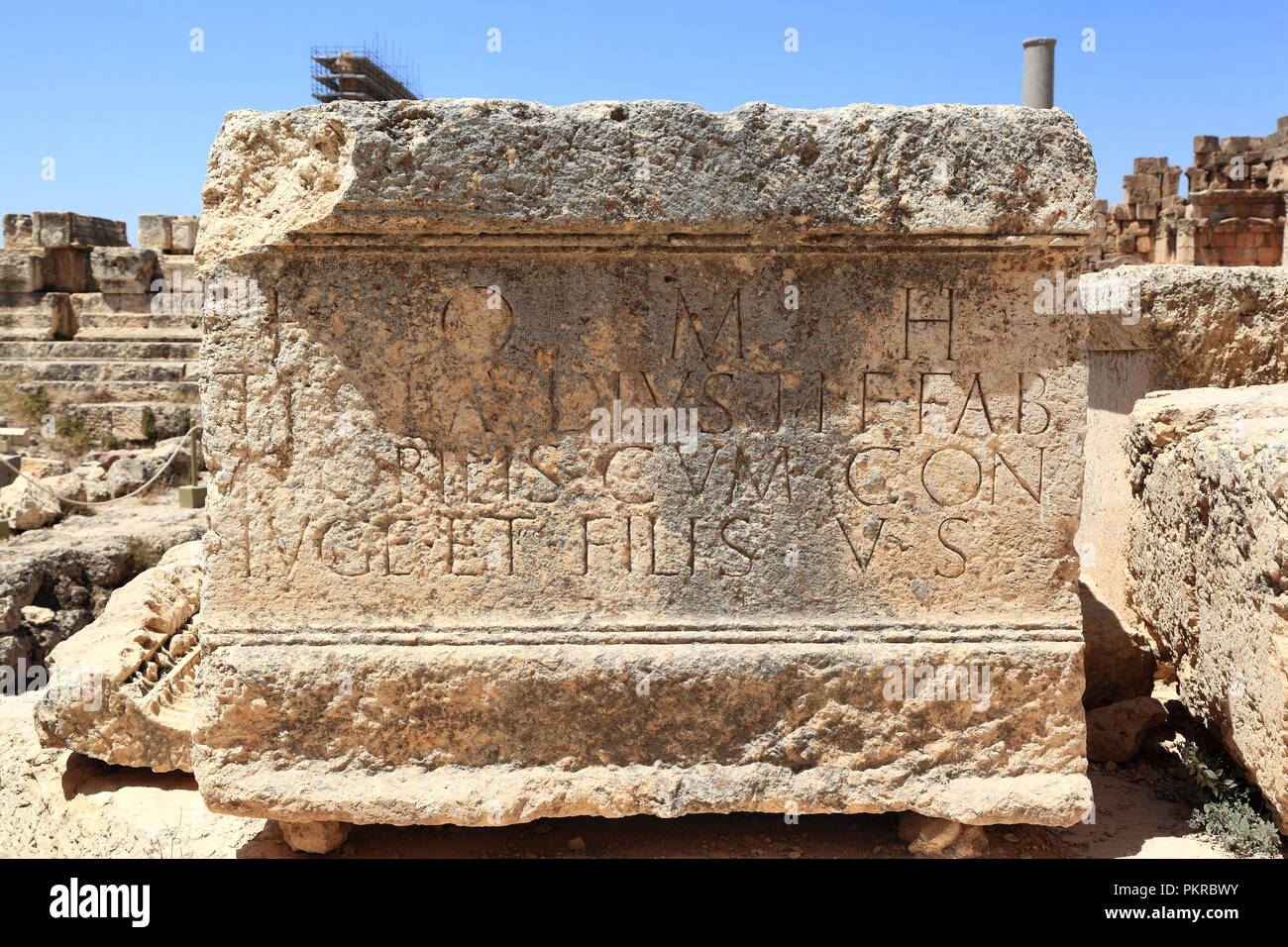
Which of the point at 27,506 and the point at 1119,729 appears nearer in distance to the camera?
the point at 1119,729

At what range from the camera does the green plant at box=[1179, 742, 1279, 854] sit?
2588 millimetres

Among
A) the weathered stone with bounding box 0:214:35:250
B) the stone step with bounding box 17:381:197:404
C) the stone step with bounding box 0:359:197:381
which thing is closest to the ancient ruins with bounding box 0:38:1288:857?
the stone step with bounding box 17:381:197:404

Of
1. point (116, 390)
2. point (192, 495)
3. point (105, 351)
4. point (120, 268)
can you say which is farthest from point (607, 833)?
point (120, 268)

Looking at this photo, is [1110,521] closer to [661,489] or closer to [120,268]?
[661,489]

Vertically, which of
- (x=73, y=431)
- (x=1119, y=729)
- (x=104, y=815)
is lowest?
(x=104, y=815)

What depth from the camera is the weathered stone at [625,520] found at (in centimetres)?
258

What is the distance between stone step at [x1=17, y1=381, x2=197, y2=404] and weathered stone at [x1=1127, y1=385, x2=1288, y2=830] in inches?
454

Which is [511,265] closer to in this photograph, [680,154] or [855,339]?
[680,154]

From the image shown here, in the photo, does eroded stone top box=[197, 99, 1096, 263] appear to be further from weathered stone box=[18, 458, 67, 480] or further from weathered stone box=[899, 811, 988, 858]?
weathered stone box=[18, 458, 67, 480]

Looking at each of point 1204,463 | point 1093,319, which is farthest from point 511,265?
point 1093,319

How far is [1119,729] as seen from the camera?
3184mm

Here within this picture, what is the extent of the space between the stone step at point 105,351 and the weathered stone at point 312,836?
11737mm

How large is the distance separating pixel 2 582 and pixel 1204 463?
262 inches

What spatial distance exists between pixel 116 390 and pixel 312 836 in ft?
37.4
